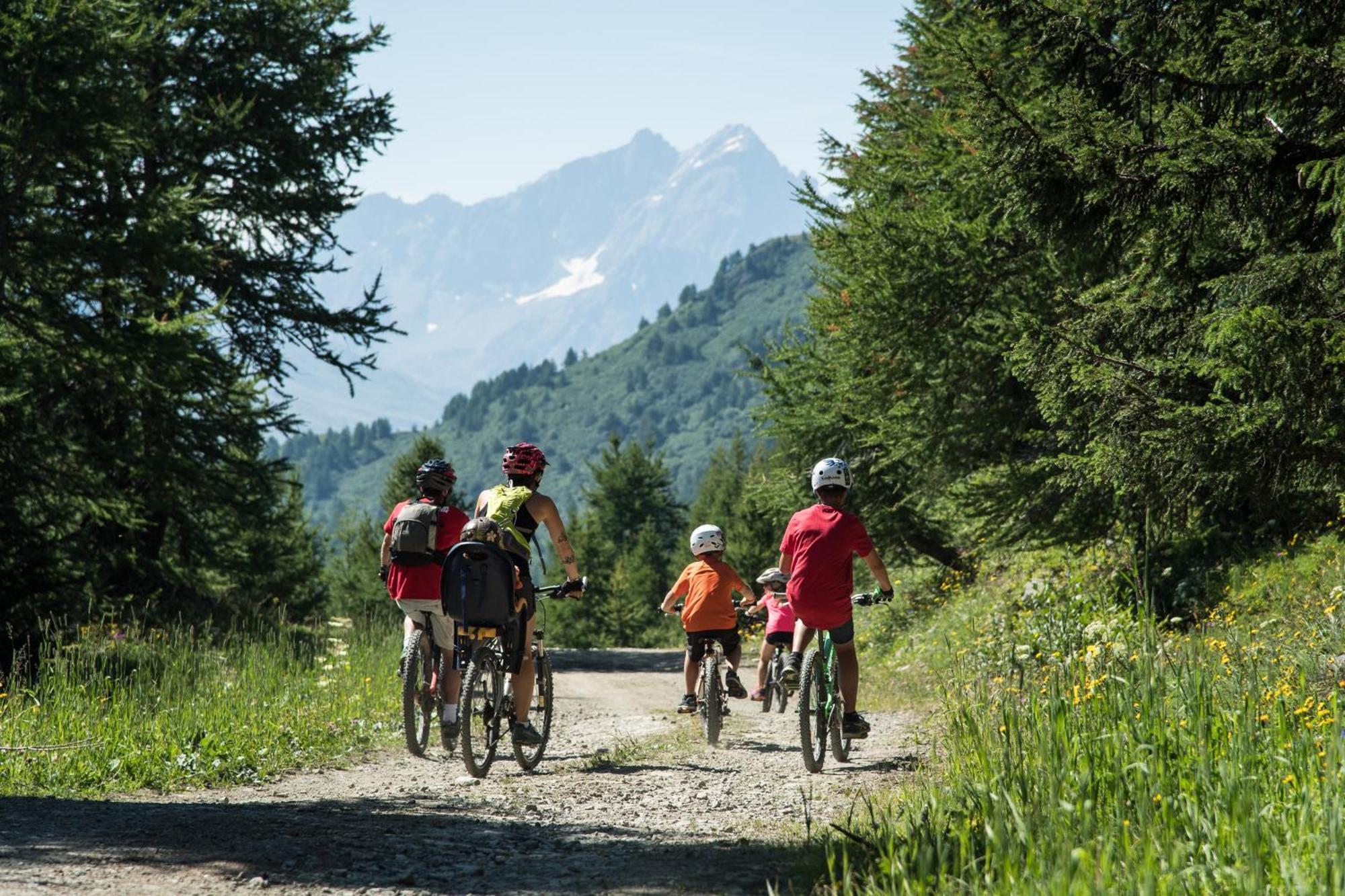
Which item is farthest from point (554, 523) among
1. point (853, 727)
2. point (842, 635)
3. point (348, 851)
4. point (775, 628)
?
point (775, 628)

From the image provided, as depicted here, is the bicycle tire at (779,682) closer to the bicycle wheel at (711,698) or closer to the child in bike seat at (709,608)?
the child in bike seat at (709,608)

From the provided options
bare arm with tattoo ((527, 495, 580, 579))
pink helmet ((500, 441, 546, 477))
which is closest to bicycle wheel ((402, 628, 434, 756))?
bare arm with tattoo ((527, 495, 580, 579))

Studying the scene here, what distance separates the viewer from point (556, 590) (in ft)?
26.4

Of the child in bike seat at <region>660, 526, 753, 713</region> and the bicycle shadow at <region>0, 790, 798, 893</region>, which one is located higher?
the child in bike seat at <region>660, 526, 753, 713</region>

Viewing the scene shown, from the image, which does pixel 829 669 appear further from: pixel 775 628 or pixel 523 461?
pixel 775 628

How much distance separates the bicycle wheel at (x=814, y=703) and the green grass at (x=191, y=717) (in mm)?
3543

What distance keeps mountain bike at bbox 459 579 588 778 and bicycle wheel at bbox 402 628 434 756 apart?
49 centimetres

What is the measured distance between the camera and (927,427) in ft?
48.1

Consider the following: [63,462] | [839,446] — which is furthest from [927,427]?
[63,462]

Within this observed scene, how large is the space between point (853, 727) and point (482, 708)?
2.57m

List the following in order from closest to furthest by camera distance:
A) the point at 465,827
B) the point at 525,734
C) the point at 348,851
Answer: the point at 348,851 < the point at 465,827 < the point at 525,734

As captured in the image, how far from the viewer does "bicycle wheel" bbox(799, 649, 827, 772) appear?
7578mm

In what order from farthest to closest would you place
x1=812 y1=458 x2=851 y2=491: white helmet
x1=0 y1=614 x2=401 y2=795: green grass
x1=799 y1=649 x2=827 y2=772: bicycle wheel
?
x1=812 y1=458 x2=851 y2=491: white helmet < x1=799 y1=649 x2=827 y2=772: bicycle wheel < x1=0 y1=614 x2=401 y2=795: green grass

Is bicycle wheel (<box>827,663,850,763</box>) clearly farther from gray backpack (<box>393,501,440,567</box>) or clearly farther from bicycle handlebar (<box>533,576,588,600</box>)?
gray backpack (<box>393,501,440,567</box>)
